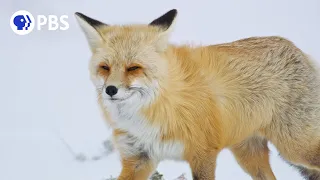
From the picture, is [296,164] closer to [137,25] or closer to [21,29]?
[137,25]

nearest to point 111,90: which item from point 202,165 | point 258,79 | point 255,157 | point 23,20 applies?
point 202,165

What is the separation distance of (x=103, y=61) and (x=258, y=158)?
7.20 ft

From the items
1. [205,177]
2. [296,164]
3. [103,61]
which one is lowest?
[296,164]

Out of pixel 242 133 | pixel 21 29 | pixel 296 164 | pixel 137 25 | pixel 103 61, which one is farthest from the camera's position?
pixel 21 29

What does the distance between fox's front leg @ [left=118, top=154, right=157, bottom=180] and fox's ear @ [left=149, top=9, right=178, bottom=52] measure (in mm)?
961

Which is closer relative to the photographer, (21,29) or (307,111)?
(307,111)

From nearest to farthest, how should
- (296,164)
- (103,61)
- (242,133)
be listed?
1. (103,61)
2. (242,133)
3. (296,164)

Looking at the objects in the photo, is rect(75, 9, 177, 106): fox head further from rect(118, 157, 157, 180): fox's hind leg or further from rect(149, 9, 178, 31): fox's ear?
rect(118, 157, 157, 180): fox's hind leg

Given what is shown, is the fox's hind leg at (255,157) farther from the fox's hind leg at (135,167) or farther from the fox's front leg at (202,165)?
the fox's hind leg at (135,167)

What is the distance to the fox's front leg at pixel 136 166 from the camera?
16.8 feet

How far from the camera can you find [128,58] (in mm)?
4586

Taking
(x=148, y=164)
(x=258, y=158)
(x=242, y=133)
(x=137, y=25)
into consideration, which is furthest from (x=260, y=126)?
(x=137, y=25)

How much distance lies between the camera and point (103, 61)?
4.64 metres

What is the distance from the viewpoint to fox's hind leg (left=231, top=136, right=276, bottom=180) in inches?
237
